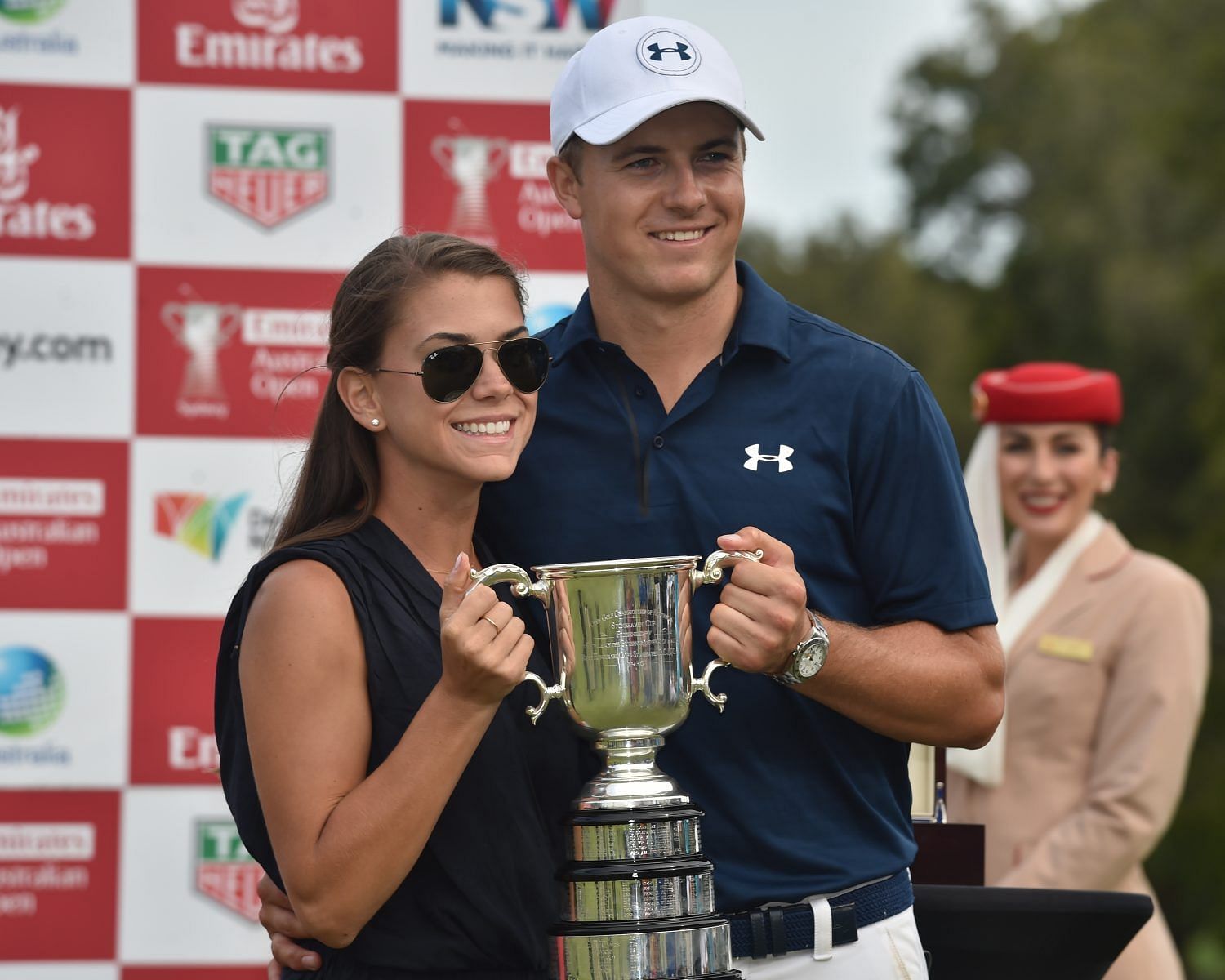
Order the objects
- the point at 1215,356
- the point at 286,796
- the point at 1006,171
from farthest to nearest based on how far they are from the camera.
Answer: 1. the point at 1006,171
2. the point at 1215,356
3. the point at 286,796

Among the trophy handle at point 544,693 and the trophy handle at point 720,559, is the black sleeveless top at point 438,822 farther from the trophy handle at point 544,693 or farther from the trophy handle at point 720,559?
the trophy handle at point 720,559

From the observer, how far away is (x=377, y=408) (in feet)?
9.62

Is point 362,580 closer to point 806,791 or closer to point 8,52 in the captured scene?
point 806,791

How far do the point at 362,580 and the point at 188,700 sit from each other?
2.42 meters

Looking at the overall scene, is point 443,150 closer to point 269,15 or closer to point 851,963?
point 269,15

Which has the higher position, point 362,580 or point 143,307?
point 143,307

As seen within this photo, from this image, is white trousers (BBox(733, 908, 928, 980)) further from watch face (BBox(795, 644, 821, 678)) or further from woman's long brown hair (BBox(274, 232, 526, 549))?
woman's long brown hair (BBox(274, 232, 526, 549))

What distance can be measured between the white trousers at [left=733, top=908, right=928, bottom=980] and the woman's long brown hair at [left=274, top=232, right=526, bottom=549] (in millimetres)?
964

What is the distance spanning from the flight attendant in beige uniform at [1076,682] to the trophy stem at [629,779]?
249cm

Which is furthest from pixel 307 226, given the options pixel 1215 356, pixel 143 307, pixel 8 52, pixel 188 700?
pixel 1215 356

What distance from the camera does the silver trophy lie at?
2539 mm

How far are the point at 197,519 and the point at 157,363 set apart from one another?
1.46 feet

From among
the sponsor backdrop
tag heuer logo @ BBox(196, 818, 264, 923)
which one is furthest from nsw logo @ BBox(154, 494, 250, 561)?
tag heuer logo @ BBox(196, 818, 264, 923)

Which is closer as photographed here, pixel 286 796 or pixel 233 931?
pixel 286 796
